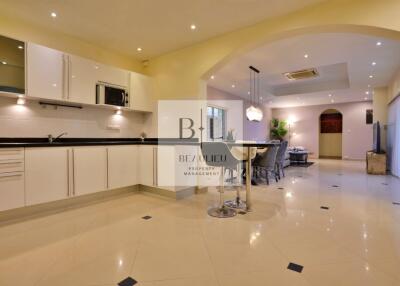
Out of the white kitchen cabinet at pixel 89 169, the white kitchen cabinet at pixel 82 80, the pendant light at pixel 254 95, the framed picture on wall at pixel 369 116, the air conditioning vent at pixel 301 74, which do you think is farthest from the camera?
the framed picture on wall at pixel 369 116

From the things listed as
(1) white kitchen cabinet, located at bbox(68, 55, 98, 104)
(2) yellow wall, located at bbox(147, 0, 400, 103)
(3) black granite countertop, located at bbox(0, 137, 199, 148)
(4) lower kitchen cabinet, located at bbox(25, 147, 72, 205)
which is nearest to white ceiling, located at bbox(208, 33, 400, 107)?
(2) yellow wall, located at bbox(147, 0, 400, 103)

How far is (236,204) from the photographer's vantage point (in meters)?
3.22

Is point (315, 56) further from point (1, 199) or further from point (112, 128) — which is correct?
point (1, 199)

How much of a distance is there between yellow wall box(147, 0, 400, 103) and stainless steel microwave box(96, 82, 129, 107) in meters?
0.68

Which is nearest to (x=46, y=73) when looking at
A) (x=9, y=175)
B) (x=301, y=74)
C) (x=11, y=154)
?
(x=11, y=154)

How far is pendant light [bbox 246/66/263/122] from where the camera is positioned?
5500 millimetres

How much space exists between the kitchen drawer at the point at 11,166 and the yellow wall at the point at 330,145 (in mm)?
11741

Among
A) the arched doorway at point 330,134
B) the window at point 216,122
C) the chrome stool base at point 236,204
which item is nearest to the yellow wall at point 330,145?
the arched doorway at point 330,134

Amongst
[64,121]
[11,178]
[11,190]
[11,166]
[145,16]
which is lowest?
[11,190]

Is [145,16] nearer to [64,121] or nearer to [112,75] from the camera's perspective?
[112,75]

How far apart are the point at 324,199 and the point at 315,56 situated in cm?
302

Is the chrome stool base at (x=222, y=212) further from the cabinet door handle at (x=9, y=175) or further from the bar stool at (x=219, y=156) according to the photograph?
the cabinet door handle at (x=9, y=175)

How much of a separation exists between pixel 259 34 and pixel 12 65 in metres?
3.32

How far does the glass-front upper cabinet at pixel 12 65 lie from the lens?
263cm
